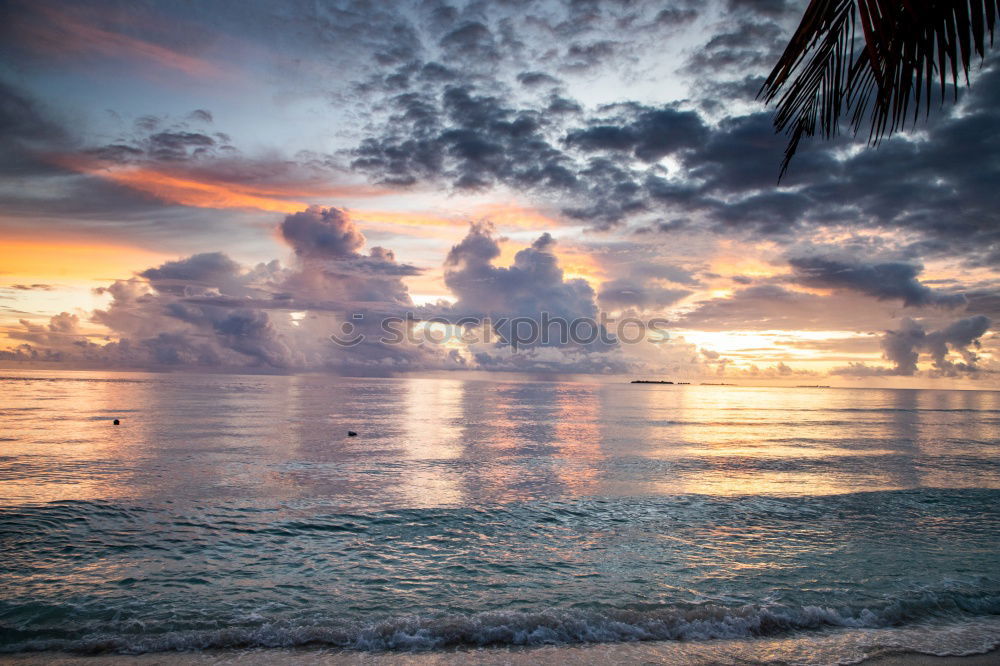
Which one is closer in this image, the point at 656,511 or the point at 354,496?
the point at 656,511

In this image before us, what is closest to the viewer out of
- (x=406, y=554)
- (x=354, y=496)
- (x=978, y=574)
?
(x=978, y=574)

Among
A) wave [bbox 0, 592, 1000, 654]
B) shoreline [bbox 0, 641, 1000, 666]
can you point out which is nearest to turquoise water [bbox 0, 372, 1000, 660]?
wave [bbox 0, 592, 1000, 654]

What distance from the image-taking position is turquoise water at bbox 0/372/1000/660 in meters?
9.35

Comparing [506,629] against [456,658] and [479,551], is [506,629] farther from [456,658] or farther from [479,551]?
[479,551]

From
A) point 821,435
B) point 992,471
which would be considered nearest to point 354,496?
point 992,471

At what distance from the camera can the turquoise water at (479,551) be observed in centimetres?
935

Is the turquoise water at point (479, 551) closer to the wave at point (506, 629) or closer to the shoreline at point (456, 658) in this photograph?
the wave at point (506, 629)

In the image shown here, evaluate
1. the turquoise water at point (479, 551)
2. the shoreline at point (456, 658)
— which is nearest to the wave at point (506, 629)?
the turquoise water at point (479, 551)

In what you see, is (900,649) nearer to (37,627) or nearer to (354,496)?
(37,627)

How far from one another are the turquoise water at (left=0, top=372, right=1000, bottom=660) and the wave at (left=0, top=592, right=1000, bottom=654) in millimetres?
44

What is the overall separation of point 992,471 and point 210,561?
1330 inches

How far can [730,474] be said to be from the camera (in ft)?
83.6

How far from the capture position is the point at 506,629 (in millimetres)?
9172

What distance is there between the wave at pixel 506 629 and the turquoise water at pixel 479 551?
4cm
